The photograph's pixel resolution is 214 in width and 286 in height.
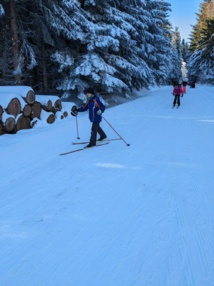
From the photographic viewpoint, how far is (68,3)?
13148mm

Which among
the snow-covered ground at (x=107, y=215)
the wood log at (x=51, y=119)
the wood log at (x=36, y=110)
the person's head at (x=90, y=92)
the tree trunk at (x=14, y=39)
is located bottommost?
the snow-covered ground at (x=107, y=215)

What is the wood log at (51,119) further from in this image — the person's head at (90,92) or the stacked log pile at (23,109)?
the person's head at (90,92)

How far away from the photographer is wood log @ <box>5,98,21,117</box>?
8383 mm

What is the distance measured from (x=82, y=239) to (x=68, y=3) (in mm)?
12995

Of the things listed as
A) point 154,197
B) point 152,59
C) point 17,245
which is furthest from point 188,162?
A: point 152,59

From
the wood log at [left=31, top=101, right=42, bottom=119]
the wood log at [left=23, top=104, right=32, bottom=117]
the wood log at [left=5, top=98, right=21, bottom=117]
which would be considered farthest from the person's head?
the wood log at [left=31, top=101, right=42, bottom=119]

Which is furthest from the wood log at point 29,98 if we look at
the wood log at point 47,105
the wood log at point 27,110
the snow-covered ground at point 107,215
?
the snow-covered ground at point 107,215

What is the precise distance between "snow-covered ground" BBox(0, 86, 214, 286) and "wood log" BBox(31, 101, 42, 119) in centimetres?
277

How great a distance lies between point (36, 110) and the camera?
9.98m

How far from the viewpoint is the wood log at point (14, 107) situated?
8.38 m

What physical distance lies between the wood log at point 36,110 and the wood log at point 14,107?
0.92 metres

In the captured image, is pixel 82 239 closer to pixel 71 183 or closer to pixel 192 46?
pixel 71 183

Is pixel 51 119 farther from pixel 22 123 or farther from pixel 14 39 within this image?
pixel 14 39

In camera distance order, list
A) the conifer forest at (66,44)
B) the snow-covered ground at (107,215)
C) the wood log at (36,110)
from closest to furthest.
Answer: the snow-covered ground at (107,215)
the wood log at (36,110)
the conifer forest at (66,44)
